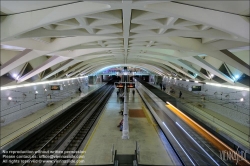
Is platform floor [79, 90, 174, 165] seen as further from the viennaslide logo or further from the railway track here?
the viennaslide logo

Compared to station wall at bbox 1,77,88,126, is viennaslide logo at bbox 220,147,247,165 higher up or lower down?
lower down

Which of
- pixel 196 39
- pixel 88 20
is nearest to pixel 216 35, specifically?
pixel 196 39

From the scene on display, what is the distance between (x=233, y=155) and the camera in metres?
8.06

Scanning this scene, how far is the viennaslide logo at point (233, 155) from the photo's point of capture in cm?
769

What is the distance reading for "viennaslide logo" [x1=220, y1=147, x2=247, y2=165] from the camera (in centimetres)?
769

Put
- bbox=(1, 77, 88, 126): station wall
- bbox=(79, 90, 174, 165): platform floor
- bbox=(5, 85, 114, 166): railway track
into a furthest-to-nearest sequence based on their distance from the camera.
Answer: bbox=(1, 77, 88, 126): station wall < bbox=(5, 85, 114, 166): railway track < bbox=(79, 90, 174, 165): platform floor

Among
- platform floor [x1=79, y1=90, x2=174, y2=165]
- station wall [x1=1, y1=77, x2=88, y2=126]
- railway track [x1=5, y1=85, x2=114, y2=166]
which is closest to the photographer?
platform floor [x1=79, y1=90, x2=174, y2=165]

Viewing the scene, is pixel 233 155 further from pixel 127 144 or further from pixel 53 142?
pixel 53 142

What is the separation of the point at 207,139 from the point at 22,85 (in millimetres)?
15529

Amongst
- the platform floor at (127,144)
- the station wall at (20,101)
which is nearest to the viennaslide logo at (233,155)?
the platform floor at (127,144)

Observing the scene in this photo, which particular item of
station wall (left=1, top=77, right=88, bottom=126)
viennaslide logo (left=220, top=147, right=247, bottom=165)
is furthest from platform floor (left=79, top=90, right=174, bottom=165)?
station wall (left=1, top=77, right=88, bottom=126)

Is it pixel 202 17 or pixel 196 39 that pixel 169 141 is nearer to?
pixel 196 39

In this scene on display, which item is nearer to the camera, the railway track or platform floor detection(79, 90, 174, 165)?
platform floor detection(79, 90, 174, 165)

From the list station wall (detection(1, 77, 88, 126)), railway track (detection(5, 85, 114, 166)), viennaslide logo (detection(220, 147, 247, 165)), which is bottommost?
railway track (detection(5, 85, 114, 166))
